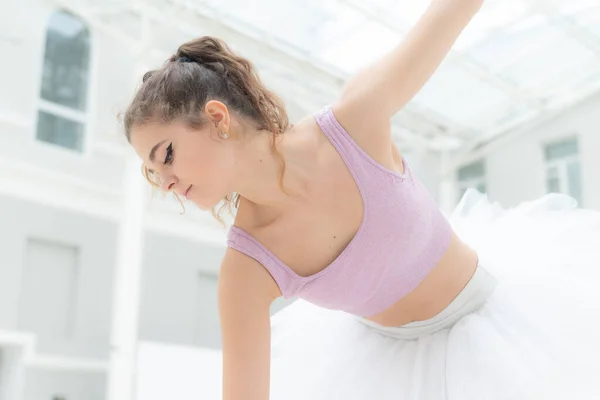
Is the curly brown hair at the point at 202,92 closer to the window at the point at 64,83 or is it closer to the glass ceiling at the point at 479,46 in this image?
the glass ceiling at the point at 479,46

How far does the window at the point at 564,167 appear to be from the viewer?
25.4 feet

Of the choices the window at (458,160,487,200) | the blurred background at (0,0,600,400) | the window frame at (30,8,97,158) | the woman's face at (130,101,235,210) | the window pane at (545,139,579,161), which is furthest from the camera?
the window at (458,160,487,200)

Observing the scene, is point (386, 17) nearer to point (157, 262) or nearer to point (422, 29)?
point (157, 262)

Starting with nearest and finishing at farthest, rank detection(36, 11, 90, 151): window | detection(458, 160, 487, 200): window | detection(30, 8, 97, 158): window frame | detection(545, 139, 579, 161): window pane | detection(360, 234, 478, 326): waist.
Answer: detection(360, 234, 478, 326): waist < detection(30, 8, 97, 158): window frame < detection(36, 11, 90, 151): window < detection(545, 139, 579, 161): window pane < detection(458, 160, 487, 200): window

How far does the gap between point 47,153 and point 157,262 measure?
140 cm

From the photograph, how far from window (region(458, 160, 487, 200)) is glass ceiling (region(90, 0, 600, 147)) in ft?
1.57

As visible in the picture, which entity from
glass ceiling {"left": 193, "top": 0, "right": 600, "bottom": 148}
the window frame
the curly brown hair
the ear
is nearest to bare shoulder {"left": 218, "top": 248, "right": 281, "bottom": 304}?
the curly brown hair

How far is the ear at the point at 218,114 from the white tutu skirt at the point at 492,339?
50 centimetres

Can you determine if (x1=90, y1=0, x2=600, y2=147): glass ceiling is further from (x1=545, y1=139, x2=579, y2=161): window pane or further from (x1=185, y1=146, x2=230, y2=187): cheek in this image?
(x1=185, y1=146, x2=230, y2=187): cheek

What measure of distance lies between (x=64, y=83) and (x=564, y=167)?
508 centimetres

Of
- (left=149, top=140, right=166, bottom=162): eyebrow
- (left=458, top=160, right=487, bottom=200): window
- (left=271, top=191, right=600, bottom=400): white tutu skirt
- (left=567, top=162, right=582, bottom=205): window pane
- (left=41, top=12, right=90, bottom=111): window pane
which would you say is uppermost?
(left=41, top=12, right=90, bottom=111): window pane

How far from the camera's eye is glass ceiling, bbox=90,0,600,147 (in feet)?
19.6

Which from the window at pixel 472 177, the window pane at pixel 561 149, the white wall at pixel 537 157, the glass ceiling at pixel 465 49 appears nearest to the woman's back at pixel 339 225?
the glass ceiling at pixel 465 49

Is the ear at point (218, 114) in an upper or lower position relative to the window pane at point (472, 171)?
lower
